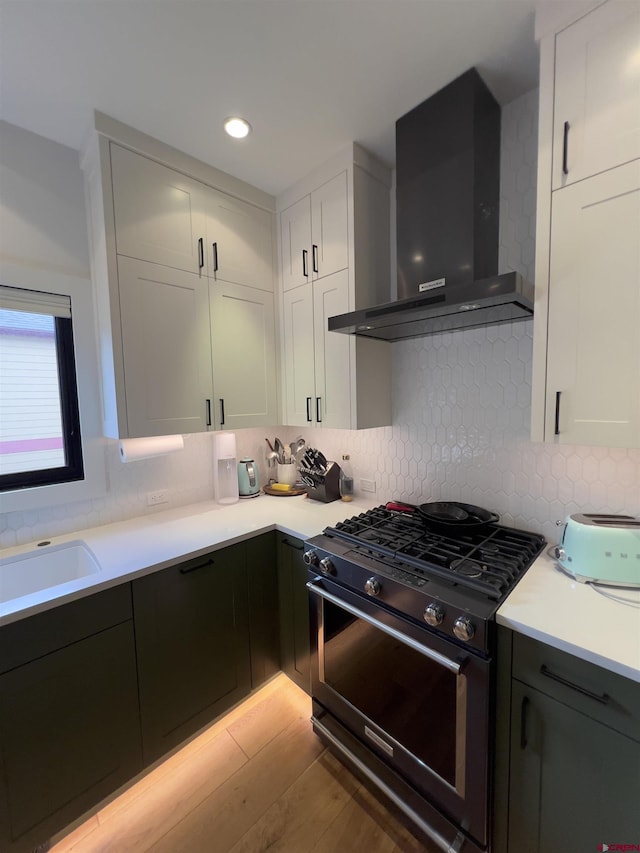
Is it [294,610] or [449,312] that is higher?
[449,312]

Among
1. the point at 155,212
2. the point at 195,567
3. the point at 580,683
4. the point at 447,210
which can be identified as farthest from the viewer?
the point at 155,212

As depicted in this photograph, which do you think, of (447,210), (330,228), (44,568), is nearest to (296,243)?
(330,228)

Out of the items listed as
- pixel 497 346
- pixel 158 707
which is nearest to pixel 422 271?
pixel 497 346

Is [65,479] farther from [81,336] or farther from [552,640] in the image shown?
[552,640]

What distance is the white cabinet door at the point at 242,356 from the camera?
6.25 ft

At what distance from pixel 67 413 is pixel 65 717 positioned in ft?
4.09

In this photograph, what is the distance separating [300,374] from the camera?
2078mm

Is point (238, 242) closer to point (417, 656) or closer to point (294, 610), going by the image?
point (294, 610)

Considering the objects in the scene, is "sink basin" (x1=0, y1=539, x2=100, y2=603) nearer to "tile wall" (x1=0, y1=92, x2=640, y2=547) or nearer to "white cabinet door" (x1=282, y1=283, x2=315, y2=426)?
"tile wall" (x1=0, y1=92, x2=640, y2=547)

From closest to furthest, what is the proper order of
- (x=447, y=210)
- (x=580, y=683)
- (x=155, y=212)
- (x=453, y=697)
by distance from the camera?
1. (x=580, y=683)
2. (x=453, y=697)
3. (x=447, y=210)
4. (x=155, y=212)

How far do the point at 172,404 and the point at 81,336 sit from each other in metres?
0.55

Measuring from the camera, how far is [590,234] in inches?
41.3

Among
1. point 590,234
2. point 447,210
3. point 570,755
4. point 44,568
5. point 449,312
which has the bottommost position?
point 570,755

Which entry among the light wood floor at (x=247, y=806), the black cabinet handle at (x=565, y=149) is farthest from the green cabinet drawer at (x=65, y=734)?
the black cabinet handle at (x=565, y=149)
